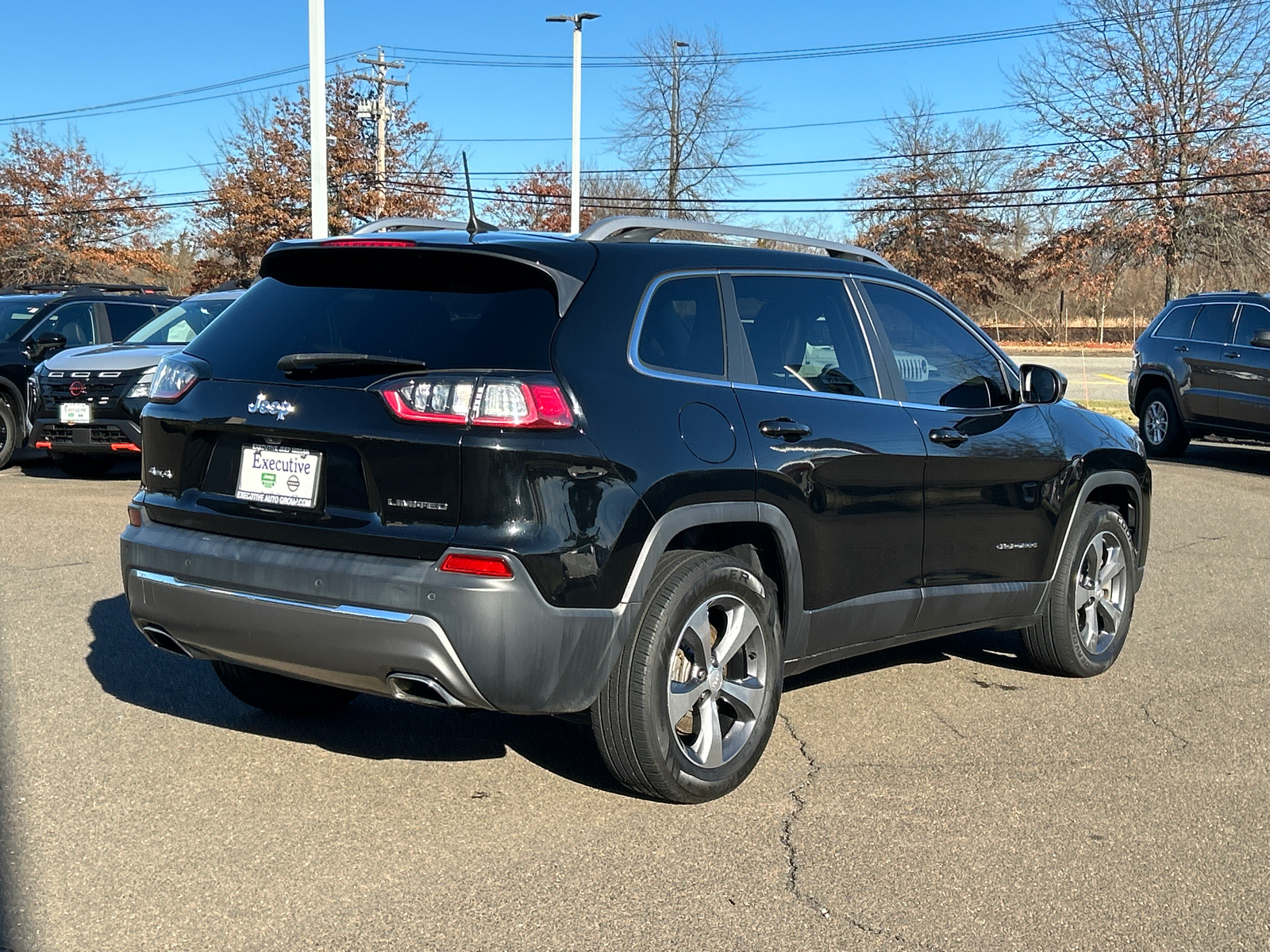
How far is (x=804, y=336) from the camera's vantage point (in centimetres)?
503

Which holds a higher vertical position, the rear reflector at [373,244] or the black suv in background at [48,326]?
the rear reflector at [373,244]

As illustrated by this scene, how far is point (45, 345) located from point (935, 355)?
10597mm

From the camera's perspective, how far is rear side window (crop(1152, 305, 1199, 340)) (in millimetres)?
15977

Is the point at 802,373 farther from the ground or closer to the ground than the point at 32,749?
farther from the ground

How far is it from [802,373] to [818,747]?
4.58 feet

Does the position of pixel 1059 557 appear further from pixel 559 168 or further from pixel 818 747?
pixel 559 168

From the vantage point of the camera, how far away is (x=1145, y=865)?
4.04 m

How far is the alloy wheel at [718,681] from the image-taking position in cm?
441

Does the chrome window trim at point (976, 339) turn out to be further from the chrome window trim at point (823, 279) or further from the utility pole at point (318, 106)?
the utility pole at point (318, 106)

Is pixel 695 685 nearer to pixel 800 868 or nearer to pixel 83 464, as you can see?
pixel 800 868

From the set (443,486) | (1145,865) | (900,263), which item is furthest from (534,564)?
(900,263)

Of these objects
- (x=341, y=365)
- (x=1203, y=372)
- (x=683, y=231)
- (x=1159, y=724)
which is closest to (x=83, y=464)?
(x=683, y=231)

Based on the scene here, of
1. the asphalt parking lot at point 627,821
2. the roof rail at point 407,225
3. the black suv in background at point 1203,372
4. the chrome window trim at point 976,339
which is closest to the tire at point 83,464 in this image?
the asphalt parking lot at point 627,821

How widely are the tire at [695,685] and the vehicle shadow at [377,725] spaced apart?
0.30 m
